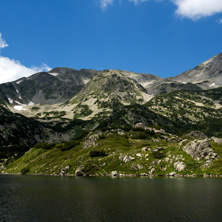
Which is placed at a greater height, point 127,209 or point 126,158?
point 126,158

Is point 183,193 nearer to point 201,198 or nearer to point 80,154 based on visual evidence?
point 201,198

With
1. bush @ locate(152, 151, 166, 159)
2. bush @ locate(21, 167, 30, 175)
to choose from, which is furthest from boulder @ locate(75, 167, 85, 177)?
bush @ locate(21, 167, 30, 175)

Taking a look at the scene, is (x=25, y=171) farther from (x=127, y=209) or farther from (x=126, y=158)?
(x=127, y=209)

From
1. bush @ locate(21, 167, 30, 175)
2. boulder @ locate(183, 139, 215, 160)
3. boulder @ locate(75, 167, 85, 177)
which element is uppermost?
boulder @ locate(183, 139, 215, 160)

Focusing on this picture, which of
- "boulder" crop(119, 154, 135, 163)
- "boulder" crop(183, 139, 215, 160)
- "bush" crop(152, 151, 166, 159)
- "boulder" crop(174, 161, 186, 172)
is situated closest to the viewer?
"boulder" crop(174, 161, 186, 172)

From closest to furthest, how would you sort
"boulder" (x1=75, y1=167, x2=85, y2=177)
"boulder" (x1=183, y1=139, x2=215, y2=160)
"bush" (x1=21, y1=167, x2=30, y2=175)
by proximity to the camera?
"boulder" (x1=183, y1=139, x2=215, y2=160)
"boulder" (x1=75, y1=167, x2=85, y2=177)
"bush" (x1=21, y1=167, x2=30, y2=175)

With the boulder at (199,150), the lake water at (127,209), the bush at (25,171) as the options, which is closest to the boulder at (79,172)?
the bush at (25,171)

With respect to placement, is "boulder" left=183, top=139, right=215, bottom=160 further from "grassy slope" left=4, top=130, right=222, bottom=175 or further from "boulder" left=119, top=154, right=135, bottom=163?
"boulder" left=119, top=154, right=135, bottom=163

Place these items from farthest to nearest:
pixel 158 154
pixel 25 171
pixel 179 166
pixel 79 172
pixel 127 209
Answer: pixel 25 171 < pixel 79 172 < pixel 158 154 < pixel 179 166 < pixel 127 209

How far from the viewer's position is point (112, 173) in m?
118

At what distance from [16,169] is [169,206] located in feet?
534

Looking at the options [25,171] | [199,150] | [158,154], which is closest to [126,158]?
[158,154]

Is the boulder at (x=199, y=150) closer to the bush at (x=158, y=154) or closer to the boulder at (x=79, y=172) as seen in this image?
the bush at (x=158, y=154)

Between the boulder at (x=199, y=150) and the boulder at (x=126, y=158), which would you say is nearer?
the boulder at (x=199, y=150)
